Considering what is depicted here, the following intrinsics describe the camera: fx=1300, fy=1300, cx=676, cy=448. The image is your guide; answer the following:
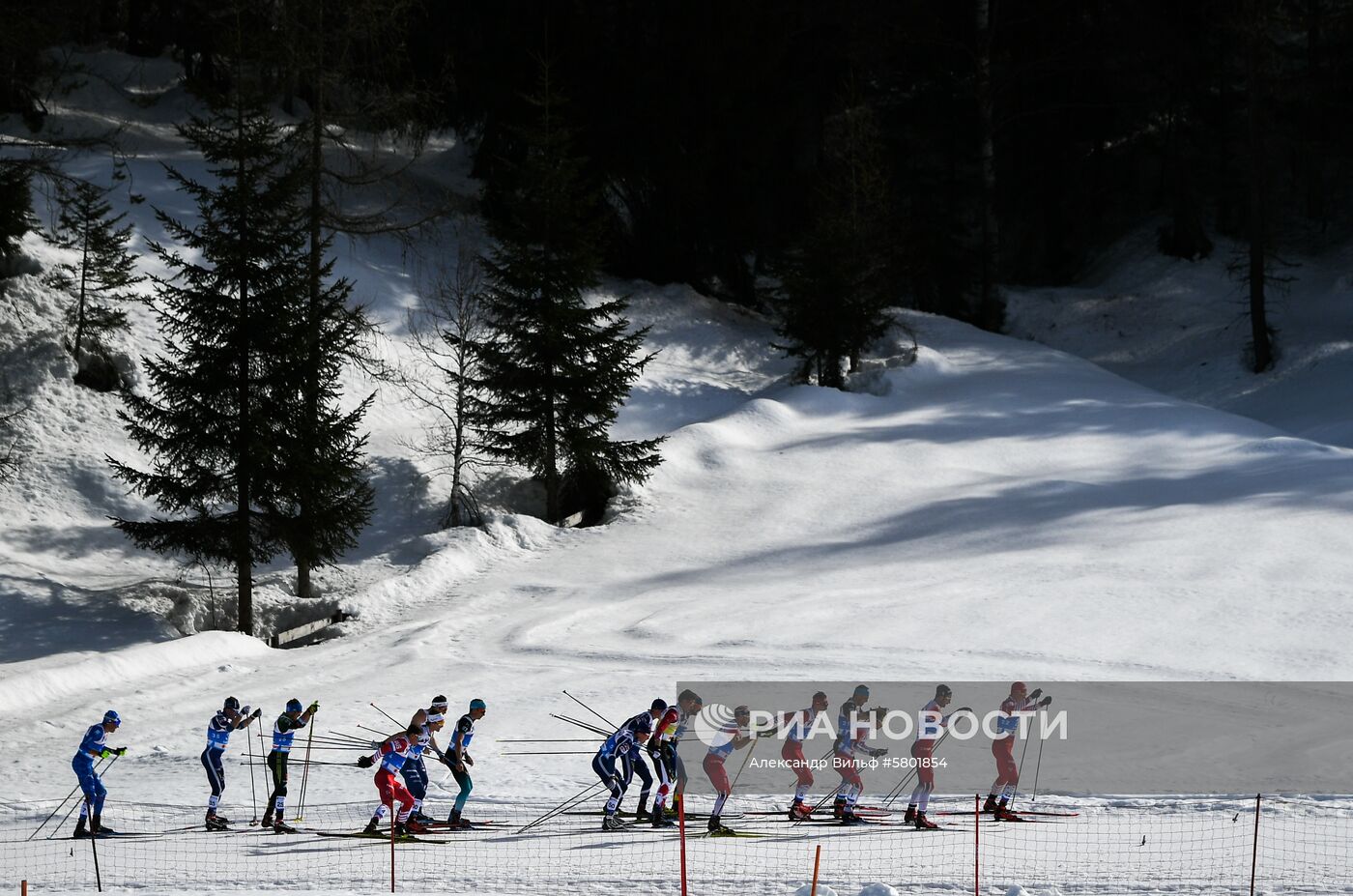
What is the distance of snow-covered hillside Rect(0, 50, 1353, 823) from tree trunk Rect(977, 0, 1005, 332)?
7350 millimetres

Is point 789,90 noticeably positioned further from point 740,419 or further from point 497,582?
point 497,582

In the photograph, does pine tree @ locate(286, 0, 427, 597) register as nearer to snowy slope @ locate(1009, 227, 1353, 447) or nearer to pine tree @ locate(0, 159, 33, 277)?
pine tree @ locate(0, 159, 33, 277)

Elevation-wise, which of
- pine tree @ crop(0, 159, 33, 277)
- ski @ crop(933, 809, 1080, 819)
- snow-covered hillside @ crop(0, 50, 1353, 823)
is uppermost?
pine tree @ crop(0, 159, 33, 277)

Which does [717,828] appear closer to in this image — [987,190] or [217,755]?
[217,755]

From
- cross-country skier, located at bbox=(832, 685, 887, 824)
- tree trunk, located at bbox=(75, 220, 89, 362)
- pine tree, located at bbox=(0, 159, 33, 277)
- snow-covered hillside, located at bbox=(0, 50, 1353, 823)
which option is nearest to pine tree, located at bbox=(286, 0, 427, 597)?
snow-covered hillside, located at bbox=(0, 50, 1353, 823)

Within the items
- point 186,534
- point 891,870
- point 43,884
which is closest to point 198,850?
point 43,884

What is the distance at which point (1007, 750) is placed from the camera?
12836mm

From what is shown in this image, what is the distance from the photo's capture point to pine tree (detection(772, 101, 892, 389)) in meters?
32.2

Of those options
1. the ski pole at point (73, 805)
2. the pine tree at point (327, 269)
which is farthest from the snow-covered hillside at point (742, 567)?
the pine tree at point (327, 269)

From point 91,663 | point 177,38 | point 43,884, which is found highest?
point 177,38

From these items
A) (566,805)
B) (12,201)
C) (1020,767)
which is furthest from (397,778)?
(12,201)

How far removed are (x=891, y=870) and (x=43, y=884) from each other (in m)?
7.18

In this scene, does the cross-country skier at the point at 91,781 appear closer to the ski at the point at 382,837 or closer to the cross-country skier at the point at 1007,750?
the ski at the point at 382,837

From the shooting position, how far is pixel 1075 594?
20.2m
